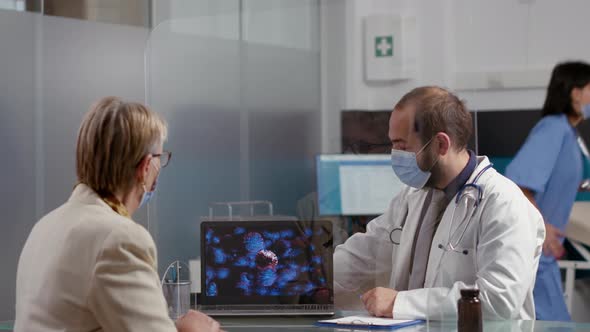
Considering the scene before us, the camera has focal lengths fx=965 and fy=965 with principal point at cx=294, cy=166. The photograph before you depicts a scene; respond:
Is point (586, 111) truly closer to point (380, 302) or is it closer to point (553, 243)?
point (553, 243)

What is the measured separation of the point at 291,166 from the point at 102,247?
2.70 meters

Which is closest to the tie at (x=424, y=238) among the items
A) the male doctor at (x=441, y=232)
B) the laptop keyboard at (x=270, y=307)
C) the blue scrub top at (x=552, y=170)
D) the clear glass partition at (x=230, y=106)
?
the male doctor at (x=441, y=232)

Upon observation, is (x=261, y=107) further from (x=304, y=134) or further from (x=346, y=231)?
(x=346, y=231)

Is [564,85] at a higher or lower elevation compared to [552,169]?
higher

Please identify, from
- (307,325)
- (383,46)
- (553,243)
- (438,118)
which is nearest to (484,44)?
(383,46)

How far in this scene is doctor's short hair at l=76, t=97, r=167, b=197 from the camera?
1.86 metres

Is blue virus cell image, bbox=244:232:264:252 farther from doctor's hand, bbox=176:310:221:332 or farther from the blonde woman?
the blonde woman

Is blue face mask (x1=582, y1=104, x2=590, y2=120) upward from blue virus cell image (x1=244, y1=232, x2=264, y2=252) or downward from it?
upward

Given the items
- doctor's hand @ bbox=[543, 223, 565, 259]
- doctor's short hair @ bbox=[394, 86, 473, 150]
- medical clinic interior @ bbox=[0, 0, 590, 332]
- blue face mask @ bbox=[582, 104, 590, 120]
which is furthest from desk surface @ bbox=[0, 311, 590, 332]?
blue face mask @ bbox=[582, 104, 590, 120]

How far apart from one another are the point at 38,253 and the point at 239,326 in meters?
0.81

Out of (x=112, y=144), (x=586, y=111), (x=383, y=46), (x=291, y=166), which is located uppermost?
(x=383, y=46)

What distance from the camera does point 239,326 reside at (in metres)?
2.54

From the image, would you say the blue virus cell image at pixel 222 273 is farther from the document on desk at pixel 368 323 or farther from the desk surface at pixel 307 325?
the document on desk at pixel 368 323

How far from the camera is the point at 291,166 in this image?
443 cm
